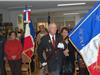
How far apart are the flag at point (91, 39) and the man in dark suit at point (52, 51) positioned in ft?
3.70

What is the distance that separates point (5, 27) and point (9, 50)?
289 inches

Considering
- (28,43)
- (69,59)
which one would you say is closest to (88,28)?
(69,59)

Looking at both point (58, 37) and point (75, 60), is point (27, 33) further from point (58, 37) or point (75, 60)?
point (58, 37)

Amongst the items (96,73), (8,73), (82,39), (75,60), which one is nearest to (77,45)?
(82,39)

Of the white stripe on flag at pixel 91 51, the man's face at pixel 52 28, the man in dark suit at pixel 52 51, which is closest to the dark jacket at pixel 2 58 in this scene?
the man in dark suit at pixel 52 51

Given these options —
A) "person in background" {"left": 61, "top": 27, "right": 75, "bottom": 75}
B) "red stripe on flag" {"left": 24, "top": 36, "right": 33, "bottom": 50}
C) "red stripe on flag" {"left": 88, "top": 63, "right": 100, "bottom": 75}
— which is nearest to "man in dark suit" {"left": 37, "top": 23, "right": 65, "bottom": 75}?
"person in background" {"left": 61, "top": 27, "right": 75, "bottom": 75}

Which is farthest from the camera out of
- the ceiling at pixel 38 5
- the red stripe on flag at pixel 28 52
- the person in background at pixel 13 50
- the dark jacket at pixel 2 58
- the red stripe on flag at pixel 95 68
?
the ceiling at pixel 38 5

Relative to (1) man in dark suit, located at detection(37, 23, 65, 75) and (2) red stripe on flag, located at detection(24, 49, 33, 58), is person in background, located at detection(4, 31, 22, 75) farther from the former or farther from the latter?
(1) man in dark suit, located at detection(37, 23, 65, 75)

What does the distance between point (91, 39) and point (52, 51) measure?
1.43 metres

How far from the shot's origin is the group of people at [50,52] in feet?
20.4

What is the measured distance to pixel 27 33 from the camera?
9836mm

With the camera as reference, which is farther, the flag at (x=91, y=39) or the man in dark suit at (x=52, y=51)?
the man in dark suit at (x=52, y=51)

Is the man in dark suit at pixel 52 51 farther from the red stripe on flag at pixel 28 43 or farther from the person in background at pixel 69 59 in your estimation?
the red stripe on flag at pixel 28 43

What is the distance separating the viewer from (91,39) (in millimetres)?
4965
